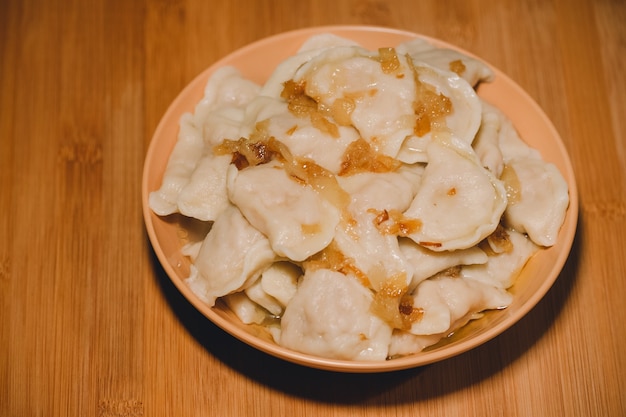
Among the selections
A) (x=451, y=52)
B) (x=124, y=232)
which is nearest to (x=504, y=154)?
(x=451, y=52)

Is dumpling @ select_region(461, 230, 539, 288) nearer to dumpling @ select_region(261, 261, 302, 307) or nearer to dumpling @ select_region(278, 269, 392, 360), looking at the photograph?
dumpling @ select_region(278, 269, 392, 360)

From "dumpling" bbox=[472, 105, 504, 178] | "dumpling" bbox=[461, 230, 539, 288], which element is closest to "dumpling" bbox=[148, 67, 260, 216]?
"dumpling" bbox=[472, 105, 504, 178]

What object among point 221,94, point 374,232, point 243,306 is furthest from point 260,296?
point 221,94

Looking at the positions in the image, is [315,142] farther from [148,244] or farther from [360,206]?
[148,244]

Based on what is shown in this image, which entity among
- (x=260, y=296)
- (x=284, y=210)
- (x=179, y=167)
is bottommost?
(x=260, y=296)

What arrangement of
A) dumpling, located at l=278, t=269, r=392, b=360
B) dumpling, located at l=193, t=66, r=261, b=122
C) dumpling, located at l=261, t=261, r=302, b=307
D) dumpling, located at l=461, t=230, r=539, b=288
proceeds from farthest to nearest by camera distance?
dumpling, located at l=193, t=66, r=261, b=122 → dumpling, located at l=461, t=230, r=539, b=288 → dumpling, located at l=261, t=261, r=302, b=307 → dumpling, located at l=278, t=269, r=392, b=360

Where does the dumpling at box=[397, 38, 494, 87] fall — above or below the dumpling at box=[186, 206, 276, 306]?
above
